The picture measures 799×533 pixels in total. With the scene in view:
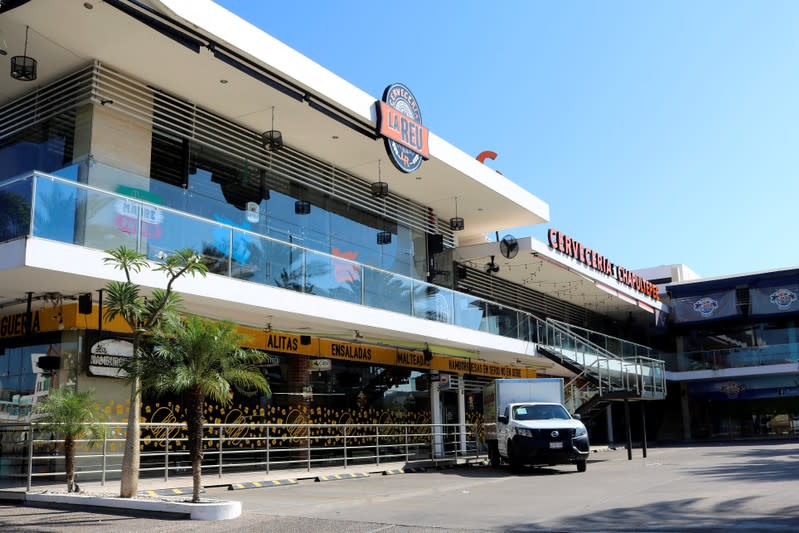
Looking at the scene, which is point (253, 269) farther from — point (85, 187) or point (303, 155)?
point (303, 155)

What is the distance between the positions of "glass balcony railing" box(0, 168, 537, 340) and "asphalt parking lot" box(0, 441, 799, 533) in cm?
420

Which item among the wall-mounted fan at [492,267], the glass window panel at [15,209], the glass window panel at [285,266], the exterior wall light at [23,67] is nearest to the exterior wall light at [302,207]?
the glass window panel at [285,266]

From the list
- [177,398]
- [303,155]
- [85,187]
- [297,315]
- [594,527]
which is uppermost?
[303,155]

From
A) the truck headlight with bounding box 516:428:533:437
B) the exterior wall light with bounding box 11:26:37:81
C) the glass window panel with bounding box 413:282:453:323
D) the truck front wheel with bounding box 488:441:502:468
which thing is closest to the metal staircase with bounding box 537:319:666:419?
the truck front wheel with bounding box 488:441:502:468

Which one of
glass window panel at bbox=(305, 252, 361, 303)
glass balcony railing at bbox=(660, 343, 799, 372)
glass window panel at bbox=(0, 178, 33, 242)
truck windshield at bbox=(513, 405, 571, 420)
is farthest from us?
glass balcony railing at bbox=(660, 343, 799, 372)

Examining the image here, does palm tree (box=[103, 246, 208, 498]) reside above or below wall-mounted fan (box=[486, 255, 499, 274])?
below

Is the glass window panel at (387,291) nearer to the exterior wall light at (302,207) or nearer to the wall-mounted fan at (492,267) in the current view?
the exterior wall light at (302,207)

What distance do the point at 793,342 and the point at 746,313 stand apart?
11.3 feet

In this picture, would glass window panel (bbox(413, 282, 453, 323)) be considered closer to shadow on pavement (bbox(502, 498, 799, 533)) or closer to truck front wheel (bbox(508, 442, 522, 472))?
truck front wheel (bbox(508, 442, 522, 472))

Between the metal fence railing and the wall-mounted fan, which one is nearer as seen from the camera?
the metal fence railing

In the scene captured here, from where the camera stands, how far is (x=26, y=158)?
16.9 meters

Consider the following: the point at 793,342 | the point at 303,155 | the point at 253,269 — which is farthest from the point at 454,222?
the point at 793,342

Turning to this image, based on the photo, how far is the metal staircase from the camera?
24516mm

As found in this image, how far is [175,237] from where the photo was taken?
1412 cm
